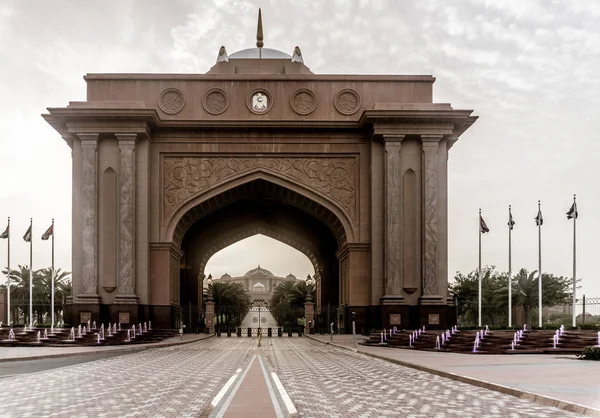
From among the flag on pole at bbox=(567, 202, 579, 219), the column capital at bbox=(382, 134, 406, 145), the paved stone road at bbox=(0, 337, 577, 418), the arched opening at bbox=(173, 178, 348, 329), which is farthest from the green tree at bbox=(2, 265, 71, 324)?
the paved stone road at bbox=(0, 337, 577, 418)

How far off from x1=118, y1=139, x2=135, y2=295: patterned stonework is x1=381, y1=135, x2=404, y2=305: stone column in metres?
12.1

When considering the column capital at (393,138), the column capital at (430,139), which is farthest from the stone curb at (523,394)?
the column capital at (430,139)

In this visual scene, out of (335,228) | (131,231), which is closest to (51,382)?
(131,231)

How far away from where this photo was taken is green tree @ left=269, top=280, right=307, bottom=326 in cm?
6906

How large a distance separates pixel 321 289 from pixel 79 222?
19.2 m

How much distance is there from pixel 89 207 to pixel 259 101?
995 cm

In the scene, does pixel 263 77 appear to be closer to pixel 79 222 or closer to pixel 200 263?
pixel 79 222

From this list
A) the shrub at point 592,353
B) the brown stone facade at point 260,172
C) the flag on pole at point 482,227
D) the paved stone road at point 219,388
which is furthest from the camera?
the flag on pole at point 482,227

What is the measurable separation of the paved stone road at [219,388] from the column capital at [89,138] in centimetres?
2173

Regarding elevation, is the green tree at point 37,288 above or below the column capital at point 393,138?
below

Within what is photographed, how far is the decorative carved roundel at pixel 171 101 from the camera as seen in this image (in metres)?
40.6

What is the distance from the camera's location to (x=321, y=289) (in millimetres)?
53156

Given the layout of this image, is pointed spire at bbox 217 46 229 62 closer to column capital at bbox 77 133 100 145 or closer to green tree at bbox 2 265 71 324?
column capital at bbox 77 133 100 145

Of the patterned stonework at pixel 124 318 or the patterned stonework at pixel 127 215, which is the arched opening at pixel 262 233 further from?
the patterned stonework at pixel 124 318
